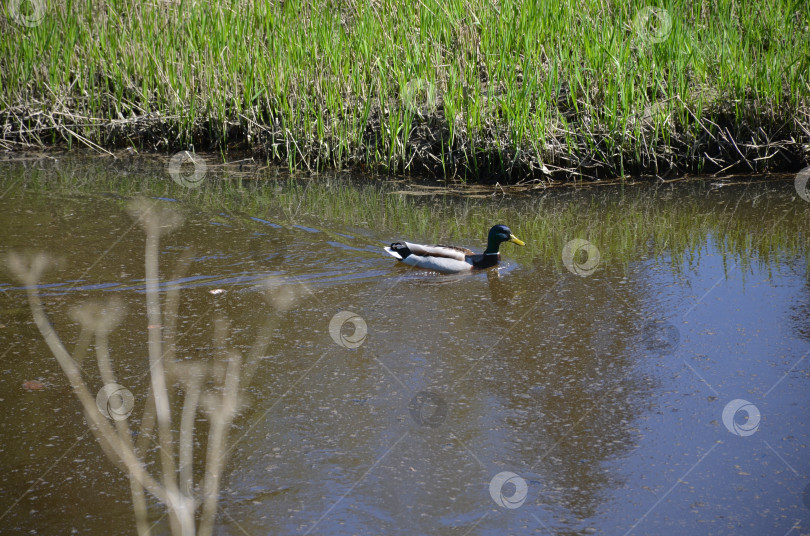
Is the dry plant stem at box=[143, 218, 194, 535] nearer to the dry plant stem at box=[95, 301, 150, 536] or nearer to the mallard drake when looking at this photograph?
the dry plant stem at box=[95, 301, 150, 536]

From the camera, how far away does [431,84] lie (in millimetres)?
7387

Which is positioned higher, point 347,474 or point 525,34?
point 525,34

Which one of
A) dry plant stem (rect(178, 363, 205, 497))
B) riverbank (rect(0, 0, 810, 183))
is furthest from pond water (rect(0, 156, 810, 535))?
riverbank (rect(0, 0, 810, 183))

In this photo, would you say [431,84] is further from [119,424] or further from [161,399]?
[119,424]

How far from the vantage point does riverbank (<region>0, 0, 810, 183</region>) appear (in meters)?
7.03

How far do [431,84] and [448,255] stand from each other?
2.57 metres

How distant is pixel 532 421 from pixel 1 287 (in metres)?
3.19

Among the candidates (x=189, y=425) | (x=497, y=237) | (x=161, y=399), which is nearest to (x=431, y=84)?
(x=497, y=237)

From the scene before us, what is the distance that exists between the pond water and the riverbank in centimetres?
73

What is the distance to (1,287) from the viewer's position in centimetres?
485

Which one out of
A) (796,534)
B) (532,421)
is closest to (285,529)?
(532,421)

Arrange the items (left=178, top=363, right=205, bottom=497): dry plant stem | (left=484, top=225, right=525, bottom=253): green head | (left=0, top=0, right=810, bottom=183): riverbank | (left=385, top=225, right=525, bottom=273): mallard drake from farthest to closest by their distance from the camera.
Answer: (left=0, top=0, right=810, bottom=183): riverbank
(left=484, top=225, right=525, bottom=253): green head
(left=385, top=225, right=525, bottom=273): mallard drake
(left=178, top=363, right=205, bottom=497): dry plant stem

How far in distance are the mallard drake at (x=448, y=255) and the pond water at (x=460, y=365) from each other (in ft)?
0.37

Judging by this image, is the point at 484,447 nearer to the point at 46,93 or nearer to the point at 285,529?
the point at 285,529
